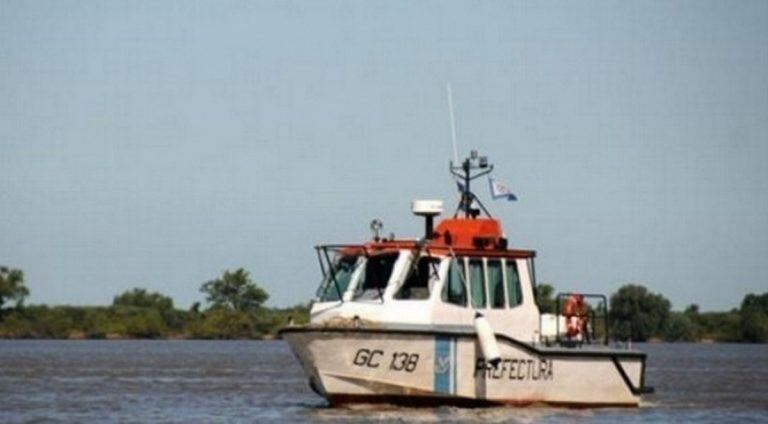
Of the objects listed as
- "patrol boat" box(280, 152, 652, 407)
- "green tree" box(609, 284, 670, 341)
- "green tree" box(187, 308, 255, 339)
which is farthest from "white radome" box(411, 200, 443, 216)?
"green tree" box(187, 308, 255, 339)

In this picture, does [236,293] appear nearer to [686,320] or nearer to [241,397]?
[686,320]

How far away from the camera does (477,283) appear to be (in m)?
43.5

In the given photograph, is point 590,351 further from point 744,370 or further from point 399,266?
point 744,370

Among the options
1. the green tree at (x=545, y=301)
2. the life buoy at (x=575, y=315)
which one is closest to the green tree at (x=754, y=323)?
the green tree at (x=545, y=301)

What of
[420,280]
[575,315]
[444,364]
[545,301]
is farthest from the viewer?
[545,301]

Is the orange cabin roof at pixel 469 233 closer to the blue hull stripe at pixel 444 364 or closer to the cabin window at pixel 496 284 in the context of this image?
the cabin window at pixel 496 284

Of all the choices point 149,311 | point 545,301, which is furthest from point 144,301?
point 545,301

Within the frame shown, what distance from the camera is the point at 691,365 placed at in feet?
273

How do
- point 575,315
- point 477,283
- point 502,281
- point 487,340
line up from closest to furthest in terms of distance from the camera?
point 487,340, point 477,283, point 502,281, point 575,315

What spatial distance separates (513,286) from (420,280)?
2.15m

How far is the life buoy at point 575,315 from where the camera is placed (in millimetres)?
44688

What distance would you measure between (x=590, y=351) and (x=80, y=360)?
136 ft

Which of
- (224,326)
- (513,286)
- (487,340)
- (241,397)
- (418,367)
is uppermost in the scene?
(224,326)

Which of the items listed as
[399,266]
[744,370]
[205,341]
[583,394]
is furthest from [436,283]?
[205,341]
